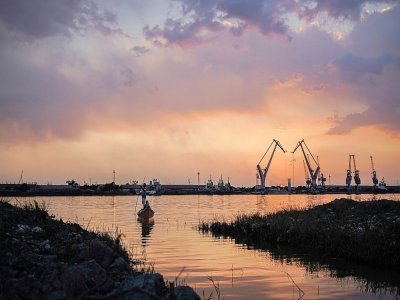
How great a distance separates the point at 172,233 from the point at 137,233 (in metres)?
3.14

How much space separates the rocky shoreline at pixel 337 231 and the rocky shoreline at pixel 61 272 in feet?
48.4

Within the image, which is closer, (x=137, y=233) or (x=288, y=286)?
(x=288, y=286)

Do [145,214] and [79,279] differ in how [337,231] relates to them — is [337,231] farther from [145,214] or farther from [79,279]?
[145,214]

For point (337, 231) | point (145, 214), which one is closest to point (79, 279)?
point (337, 231)

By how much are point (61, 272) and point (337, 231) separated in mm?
20972

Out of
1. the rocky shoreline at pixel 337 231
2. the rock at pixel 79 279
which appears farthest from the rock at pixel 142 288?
the rocky shoreline at pixel 337 231

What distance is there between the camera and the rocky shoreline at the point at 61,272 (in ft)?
30.7

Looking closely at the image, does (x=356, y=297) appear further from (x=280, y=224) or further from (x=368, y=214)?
(x=280, y=224)

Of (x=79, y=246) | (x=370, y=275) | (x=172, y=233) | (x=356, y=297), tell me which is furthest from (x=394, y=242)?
(x=172, y=233)

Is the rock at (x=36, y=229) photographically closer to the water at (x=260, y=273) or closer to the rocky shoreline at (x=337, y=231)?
the water at (x=260, y=273)

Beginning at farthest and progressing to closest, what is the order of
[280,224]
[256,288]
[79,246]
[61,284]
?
[280,224], [256,288], [79,246], [61,284]

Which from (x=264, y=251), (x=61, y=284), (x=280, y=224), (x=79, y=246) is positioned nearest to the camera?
(x=61, y=284)

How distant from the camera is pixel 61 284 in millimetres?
10039

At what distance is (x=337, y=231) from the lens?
95.0ft
